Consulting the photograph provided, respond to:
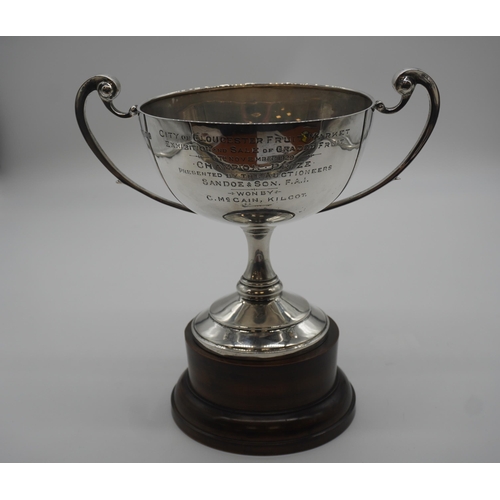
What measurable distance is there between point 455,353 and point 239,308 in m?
0.55

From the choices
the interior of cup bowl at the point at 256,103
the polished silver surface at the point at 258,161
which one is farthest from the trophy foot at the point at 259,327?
the interior of cup bowl at the point at 256,103

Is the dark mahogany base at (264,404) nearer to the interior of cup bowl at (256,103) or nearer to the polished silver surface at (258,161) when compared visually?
the polished silver surface at (258,161)

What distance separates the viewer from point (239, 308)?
1.22 meters

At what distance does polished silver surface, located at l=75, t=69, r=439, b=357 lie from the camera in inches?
38.6

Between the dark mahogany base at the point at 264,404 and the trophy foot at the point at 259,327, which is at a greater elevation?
the trophy foot at the point at 259,327

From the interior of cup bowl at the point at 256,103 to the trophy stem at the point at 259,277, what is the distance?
0.26 meters

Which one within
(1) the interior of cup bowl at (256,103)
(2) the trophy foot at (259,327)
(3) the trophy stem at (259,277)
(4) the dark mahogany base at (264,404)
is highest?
(1) the interior of cup bowl at (256,103)

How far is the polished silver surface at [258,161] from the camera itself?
0.98 meters

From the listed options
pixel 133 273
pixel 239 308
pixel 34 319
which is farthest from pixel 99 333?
pixel 239 308

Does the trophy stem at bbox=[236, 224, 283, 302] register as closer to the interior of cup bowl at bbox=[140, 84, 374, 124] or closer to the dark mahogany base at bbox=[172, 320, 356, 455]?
the dark mahogany base at bbox=[172, 320, 356, 455]

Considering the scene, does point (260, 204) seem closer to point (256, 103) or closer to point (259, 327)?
point (259, 327)

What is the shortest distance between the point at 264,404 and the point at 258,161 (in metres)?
0.47

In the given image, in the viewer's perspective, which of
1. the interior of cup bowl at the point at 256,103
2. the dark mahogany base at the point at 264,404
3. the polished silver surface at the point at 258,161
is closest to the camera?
the polished silver surface at the point at 258,161

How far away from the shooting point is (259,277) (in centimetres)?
123
